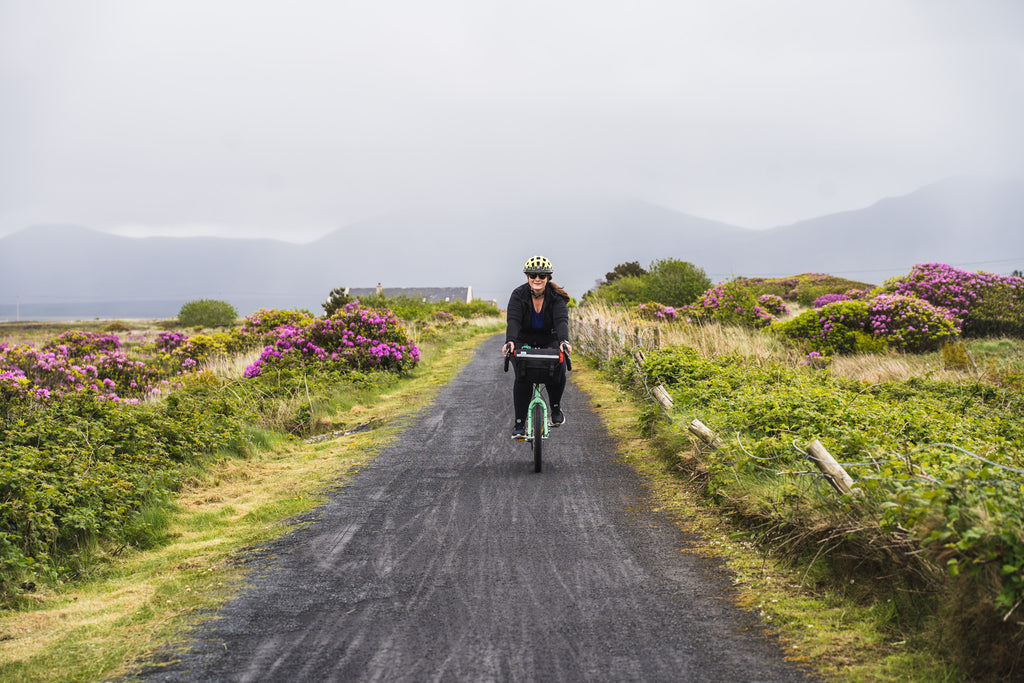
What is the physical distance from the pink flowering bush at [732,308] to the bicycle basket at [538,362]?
18879 millimetres

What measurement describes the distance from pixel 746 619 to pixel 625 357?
12.3 metres

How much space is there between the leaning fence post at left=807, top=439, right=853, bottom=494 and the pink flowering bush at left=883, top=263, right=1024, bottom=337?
24545 mm

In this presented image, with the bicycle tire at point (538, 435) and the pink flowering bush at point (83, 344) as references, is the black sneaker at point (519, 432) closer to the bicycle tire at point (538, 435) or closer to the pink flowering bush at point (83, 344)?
the bicycle tire at point (538, 435)

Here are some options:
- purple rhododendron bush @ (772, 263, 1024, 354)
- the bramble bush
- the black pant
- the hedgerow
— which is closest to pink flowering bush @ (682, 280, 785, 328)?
purple rhododendron bush @ (772, 263, 1024, 354)

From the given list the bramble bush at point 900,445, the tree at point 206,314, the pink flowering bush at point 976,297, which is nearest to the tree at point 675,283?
the pink flowering bush at point 976,297

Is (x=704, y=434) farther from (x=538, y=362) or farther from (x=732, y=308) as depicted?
(x=732, y=308)

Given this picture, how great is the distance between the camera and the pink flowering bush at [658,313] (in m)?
26.7

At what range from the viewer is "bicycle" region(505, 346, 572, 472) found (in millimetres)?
8234

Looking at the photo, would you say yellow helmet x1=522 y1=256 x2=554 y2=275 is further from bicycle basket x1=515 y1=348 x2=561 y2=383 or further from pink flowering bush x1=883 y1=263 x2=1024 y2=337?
pink flowering bush x1=883 y1=263 x2=1024 y2=337

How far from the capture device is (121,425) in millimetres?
8391

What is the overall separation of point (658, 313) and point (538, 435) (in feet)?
62.7

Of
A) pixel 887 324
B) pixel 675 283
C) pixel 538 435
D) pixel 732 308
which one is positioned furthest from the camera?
pixel 675 283

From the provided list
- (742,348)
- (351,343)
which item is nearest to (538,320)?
(742,348)

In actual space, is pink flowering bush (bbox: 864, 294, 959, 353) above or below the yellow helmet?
below
